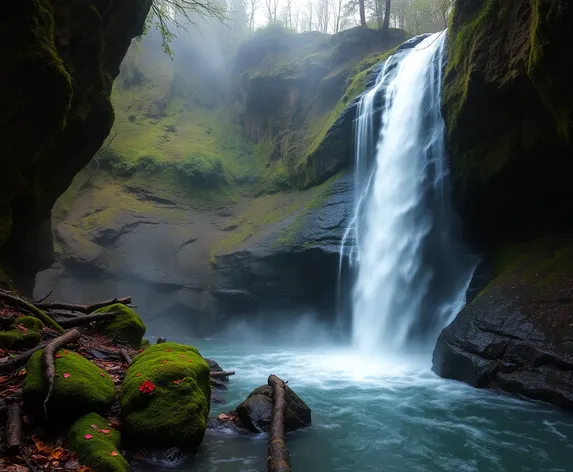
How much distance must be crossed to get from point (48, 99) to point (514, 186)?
11.8 meters

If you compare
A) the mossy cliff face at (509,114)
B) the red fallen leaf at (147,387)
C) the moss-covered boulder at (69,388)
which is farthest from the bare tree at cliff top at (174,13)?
the red fallen leaf at (147,387)

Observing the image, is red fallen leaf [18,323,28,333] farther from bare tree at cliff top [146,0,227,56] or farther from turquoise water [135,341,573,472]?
bare tree at cliff top [146,0,227,56]

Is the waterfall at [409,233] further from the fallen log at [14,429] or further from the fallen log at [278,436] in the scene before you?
the fallen log at [14,429]

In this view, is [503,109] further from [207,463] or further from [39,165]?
[39,165]

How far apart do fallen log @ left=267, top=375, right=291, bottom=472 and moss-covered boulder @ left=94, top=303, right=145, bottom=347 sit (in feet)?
10.5

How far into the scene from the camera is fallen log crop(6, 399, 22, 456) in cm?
332

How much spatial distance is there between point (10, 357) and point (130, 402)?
1.53 m

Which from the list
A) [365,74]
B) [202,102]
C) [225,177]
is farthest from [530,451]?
[202,102]

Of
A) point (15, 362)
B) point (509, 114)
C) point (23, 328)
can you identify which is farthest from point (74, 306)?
point (509, 114)

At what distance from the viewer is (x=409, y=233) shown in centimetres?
1491

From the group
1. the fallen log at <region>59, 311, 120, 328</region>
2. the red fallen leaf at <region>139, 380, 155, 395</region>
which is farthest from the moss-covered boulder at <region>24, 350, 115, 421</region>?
the fallen log at <region>59, 311, 120, 328</region>

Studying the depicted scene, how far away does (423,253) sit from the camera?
1459 centimetres

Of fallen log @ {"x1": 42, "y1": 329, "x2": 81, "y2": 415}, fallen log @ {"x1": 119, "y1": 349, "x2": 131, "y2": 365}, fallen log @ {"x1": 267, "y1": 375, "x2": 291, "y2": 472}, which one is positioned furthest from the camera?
fallen log @ {"x1": 119, "y1": 349, "x2": 131, "y2": 365}

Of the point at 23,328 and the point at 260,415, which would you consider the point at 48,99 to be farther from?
the point at 260,415
